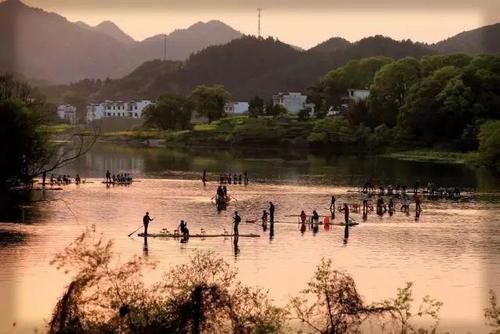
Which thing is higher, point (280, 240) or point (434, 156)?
point (434, 156)

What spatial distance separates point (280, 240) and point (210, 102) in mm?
101275

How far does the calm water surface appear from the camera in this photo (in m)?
24.5

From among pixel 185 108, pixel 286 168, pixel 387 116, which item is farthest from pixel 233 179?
pixel 185 108

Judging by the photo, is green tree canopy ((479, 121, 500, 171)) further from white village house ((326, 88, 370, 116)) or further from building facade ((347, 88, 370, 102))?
building facade ((347, 88, 370, 102))

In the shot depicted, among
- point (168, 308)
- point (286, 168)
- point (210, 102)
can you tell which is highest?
point (210, 102)

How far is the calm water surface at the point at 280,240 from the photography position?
24.5 m

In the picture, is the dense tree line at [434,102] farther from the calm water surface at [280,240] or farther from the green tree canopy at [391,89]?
the calm water surface at [280,240]

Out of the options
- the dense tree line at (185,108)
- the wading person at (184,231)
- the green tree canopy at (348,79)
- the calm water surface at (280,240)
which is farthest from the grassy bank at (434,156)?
the wading person at (184,231)

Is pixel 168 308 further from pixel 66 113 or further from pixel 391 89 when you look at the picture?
pixel 66 113

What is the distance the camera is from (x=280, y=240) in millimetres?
35031

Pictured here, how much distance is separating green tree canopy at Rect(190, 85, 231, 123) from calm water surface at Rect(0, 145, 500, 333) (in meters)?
67.0

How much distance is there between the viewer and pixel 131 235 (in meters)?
35.3

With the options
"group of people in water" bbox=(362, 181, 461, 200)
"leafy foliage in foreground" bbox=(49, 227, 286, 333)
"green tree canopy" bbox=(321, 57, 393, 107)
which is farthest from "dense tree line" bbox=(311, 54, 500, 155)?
"leafy foliage in foreground" bbox=(49, 227, 286, 333)

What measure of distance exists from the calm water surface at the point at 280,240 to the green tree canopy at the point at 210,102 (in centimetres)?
6698
